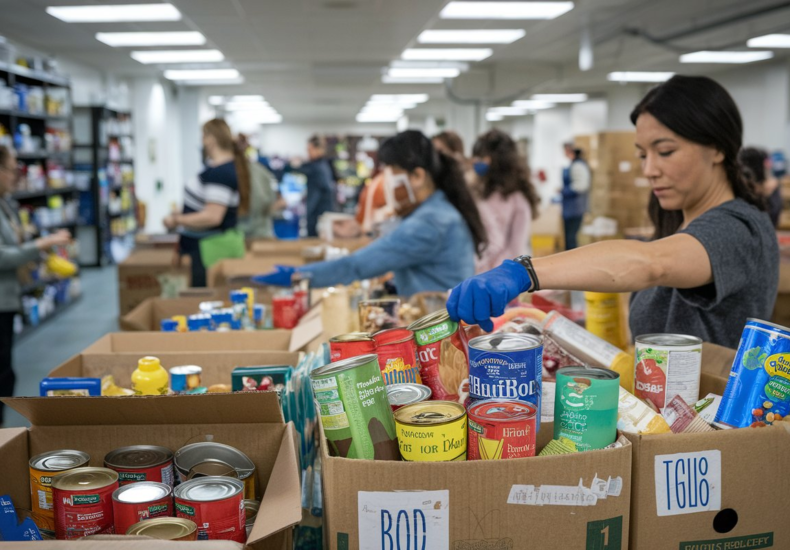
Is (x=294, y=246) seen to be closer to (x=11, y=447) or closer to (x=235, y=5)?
(x=235, y=5)

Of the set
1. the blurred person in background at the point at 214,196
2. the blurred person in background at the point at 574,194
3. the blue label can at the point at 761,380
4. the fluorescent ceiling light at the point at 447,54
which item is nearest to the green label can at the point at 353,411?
the blue label can at the point at 761,380

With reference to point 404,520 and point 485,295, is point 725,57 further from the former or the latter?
point 404,520

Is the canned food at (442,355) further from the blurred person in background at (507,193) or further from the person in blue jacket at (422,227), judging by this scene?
the blurred person in background at (507,193)

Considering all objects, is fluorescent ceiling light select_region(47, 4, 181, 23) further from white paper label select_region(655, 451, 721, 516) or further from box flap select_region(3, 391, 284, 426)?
white paper label select_region(655, 451, 721, 516)

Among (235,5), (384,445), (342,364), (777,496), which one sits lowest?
(777,496)

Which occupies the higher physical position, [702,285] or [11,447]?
[702,285]

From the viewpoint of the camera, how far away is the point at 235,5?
24.0ft

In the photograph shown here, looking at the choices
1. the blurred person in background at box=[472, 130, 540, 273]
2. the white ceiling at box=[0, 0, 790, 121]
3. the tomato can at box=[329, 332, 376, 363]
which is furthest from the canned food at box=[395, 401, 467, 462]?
the white ceiling at box=[0, 0, 790, 121]

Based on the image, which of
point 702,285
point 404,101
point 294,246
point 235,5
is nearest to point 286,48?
point 235,5

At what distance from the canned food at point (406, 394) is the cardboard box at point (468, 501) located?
191 millimetres

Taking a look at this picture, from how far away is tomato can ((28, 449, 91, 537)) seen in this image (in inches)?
50.1

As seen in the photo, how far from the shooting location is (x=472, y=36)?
9.27 meters

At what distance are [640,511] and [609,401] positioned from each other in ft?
0.62

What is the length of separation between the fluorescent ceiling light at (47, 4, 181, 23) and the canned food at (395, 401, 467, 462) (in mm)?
7143
